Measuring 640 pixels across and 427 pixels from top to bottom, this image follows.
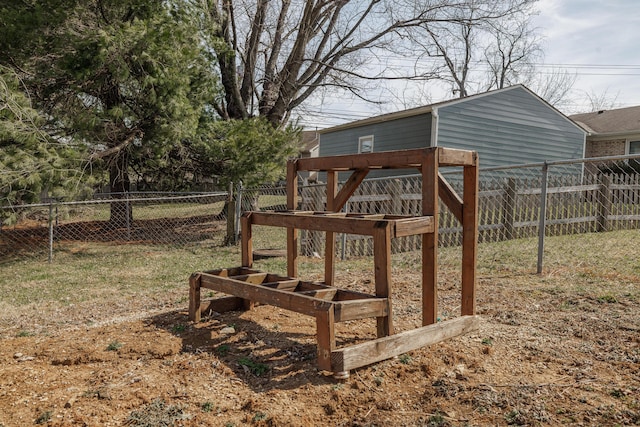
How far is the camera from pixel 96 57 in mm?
8789

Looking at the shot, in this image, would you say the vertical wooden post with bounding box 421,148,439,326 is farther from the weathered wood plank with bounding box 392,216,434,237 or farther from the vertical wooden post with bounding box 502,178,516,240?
the vertical wooden post with bounding box 502,178,516,240

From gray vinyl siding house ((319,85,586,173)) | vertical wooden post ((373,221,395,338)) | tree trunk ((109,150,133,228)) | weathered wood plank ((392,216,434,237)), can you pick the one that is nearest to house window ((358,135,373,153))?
gray vinyl siding house ((319,85,586,173))

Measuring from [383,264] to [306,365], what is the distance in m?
0.92

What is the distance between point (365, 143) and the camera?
62.2ft

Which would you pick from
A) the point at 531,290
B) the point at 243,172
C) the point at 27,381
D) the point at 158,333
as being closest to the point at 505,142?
the point at 243,172

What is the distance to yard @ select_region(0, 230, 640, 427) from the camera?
2.74m

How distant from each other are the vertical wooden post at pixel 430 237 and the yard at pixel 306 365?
0.35 metres

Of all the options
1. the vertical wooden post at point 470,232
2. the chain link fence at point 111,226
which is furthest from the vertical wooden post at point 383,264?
the chain link fence at point 111,226

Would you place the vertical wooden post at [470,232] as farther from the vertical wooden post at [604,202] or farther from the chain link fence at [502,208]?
the vertical wooden post at [604,202]

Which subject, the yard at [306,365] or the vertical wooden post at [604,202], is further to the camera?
the vertical wooden post at [604,202]

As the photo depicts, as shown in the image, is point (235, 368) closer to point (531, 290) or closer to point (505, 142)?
point (531, 290)

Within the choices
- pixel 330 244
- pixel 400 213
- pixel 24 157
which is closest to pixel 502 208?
pixel 400 213

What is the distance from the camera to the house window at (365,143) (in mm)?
18547

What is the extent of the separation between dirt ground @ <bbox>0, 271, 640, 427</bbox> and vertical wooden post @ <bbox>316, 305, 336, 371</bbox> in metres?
0.13
